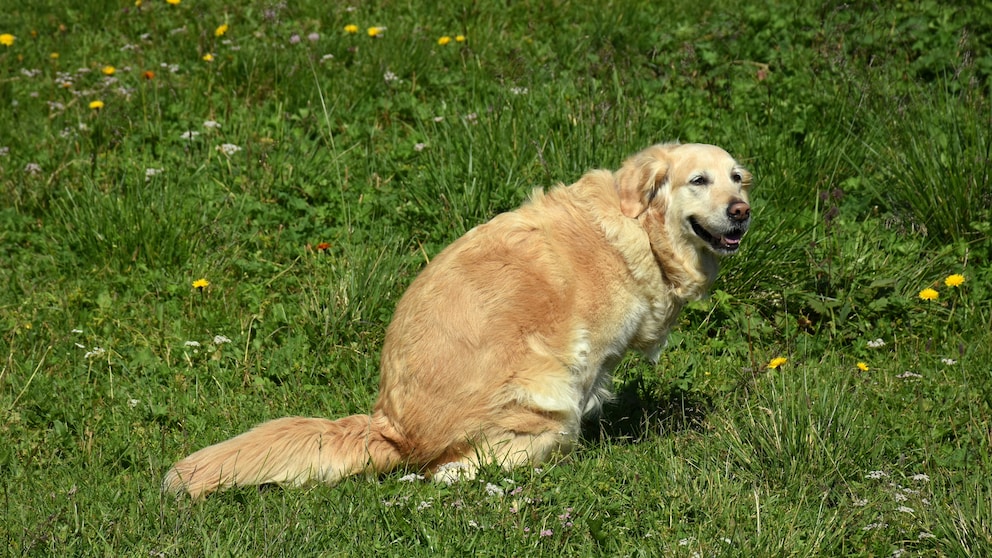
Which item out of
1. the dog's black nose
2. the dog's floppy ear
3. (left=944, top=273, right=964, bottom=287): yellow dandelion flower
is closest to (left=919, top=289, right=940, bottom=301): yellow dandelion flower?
(left=944, top=273, right=964, bottom=287): yellow dandelion flower

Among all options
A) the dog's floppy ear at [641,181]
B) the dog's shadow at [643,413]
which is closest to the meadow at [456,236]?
the dog's shadow at [643,413]

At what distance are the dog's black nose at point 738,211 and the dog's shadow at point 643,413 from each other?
33.0 inches

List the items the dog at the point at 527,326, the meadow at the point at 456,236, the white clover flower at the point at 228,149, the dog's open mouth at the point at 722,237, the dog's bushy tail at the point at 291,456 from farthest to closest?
the white clover flower at the point at 228,149 → the dog's open mouth at the point at 722,237 → the dog at the point at 527,326 → the dog's bushy tail at the point at 291,456 → the meadow at the point at 456,236

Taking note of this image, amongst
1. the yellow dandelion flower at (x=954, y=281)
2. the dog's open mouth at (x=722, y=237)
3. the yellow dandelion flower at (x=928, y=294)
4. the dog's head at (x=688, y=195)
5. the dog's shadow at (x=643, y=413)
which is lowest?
the dog's shadow at (x=643, y=413)

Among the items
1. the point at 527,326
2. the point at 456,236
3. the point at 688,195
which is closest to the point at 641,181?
the point at 688,195

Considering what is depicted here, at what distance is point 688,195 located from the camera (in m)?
4.48

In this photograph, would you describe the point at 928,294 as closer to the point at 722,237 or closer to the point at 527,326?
the point at 722,237

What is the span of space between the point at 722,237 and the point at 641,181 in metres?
0.42

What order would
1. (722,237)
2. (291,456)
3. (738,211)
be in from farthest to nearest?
1. (722,237)
2. (738,211)
3. (291,456)

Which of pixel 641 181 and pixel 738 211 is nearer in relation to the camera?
pixel 738 211

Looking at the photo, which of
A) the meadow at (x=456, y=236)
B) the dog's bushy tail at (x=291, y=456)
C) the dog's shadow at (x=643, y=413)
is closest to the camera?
the meadow at (x=456, y=236)

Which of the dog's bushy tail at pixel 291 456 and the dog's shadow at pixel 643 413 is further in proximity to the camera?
the dog's shadow at pixel 643 413

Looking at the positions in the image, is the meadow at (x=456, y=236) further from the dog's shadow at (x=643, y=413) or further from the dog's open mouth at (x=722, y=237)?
the dog's open mouth at (x=722, y=237)

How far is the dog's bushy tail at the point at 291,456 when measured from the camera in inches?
150
